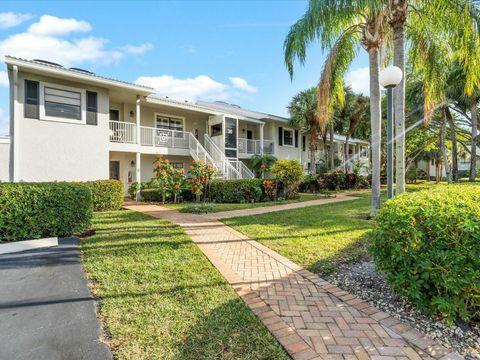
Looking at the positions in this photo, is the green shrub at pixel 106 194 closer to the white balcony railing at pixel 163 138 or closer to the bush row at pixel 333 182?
the white balcony railing at pixel 163 138

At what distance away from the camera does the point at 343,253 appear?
520cm

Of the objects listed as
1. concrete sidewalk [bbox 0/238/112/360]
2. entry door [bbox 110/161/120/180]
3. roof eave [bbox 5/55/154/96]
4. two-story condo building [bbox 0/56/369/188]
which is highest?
roof eave [bbox 5/55/154/96]

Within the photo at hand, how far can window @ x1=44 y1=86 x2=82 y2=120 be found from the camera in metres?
11.4

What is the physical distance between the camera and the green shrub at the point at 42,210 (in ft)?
18.0

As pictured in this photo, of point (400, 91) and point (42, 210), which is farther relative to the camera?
point (400, 91)

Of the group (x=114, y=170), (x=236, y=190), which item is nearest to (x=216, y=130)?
(x=236, y=190)

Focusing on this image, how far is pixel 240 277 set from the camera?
4.14 metres

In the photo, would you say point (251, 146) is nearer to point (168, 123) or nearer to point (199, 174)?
point (168, 123)

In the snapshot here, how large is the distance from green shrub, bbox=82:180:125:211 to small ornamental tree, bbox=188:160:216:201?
3.11 metres

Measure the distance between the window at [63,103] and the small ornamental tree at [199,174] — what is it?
5.78 m

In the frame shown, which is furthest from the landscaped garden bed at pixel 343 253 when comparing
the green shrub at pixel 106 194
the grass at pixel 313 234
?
the green shrub at pixel 106 194

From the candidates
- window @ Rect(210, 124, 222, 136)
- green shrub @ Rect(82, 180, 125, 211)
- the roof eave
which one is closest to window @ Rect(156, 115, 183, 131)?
window @ Rect(210, 124, 222, 136)

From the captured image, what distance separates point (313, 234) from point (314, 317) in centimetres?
379

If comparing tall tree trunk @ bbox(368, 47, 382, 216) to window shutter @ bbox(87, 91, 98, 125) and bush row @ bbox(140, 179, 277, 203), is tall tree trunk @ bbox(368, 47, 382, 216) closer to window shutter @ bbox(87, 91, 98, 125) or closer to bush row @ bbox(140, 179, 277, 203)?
bush row @ bbox(140, 179, 277, 203)
